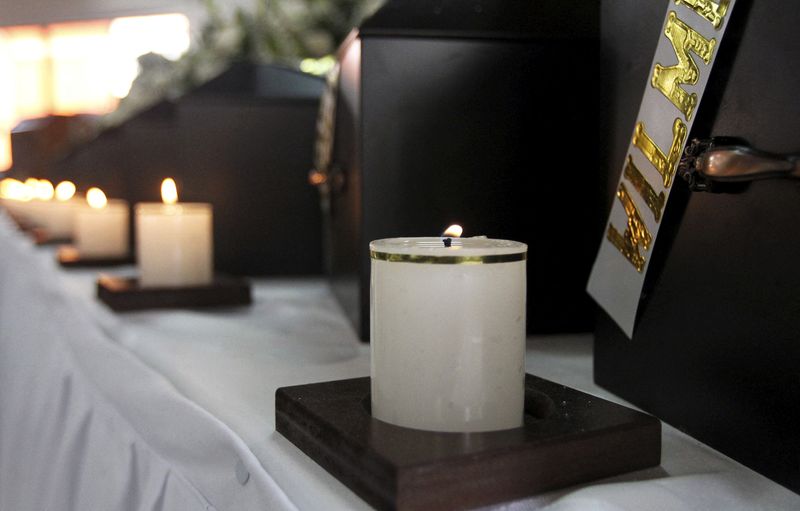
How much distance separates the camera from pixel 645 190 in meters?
0.39

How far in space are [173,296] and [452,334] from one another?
529 millimetres

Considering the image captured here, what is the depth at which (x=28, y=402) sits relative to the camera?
0.77 metres

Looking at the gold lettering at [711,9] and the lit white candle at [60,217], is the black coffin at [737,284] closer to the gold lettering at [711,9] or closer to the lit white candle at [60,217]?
the gold lettering at [711,9]

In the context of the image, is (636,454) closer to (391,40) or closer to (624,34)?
(624,34)

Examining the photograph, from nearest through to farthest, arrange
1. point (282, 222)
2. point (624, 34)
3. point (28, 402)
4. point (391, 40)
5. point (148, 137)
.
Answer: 1. point (624, 34)
2. point (391, 40)
3. point (28, 402)
4. point (282, 222)
5. point (148, 137)

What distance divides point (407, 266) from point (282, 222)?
2.45 ft

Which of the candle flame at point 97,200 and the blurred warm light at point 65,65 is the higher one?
the blurred warm light at point 65,65

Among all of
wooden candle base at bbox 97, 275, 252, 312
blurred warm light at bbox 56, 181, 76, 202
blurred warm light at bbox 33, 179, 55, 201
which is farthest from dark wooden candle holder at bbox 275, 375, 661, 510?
blurred warm light at bbox 33, 179, 55, 201

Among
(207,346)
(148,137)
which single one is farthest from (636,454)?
(148,137)

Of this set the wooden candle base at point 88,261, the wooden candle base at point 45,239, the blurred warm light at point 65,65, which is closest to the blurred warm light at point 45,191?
the wooden candle base at point 45,239

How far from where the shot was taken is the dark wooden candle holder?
0.88 ft

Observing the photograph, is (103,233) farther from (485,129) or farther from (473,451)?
(473,451)

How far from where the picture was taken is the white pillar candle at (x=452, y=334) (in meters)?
0.30

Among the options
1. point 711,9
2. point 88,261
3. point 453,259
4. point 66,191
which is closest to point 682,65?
point 711,9
